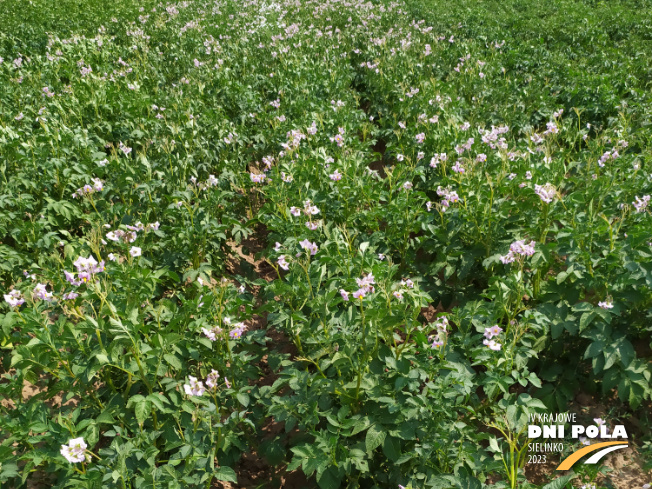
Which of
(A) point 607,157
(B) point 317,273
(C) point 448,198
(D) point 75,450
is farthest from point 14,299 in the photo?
(A) point 607,157

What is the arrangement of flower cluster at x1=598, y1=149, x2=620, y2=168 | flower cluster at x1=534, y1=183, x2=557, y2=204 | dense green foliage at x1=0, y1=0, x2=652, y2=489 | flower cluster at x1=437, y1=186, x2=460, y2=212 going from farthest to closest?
flower cluster at x1=598, y1=149, x2=620, y2=168
flower cluster at x1=437, y1=186, x2=460, y2=212
flower cluster at x1=534, y1=183, x2=557, y2=204
dense green foliage at x1=0, y1=0, x2=652, y2=489

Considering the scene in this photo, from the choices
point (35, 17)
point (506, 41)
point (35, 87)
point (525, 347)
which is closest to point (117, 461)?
point (525, 347)

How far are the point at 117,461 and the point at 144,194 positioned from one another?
2.69 meters

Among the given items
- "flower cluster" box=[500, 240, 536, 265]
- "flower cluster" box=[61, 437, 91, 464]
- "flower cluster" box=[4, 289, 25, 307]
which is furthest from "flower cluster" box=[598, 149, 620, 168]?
"flower cluster" box=[4, 289, 25, 307]

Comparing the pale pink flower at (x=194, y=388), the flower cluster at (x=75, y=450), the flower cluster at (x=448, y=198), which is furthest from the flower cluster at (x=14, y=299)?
the flower cluster at (x=448, y=198)

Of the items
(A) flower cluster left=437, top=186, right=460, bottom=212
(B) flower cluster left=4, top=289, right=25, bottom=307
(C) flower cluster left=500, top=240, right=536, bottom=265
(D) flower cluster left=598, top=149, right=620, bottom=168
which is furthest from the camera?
(D) flower cluster left=598, top=149, right=620, bottom=168

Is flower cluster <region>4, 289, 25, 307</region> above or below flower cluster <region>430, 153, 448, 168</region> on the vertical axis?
below

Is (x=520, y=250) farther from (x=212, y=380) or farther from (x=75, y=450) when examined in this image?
(x=75, y=450)

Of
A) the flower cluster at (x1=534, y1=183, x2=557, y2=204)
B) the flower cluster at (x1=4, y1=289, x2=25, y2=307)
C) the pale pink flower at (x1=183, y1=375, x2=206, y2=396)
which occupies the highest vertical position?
the flower cluster at (x1=534, y1=183, x2=557, y2=204)

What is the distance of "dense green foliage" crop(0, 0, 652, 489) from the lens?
250cm

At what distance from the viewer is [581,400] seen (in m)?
3.20

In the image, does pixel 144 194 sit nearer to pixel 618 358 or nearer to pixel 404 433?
pixel 404 433

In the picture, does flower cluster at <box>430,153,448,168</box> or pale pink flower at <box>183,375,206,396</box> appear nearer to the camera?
pale pink flower at <box>183,375,206,396</box>

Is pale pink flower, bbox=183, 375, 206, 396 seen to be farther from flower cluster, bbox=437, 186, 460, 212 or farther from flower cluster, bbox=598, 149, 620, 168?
flower cluster, bbox=598, 149, 620, 168
